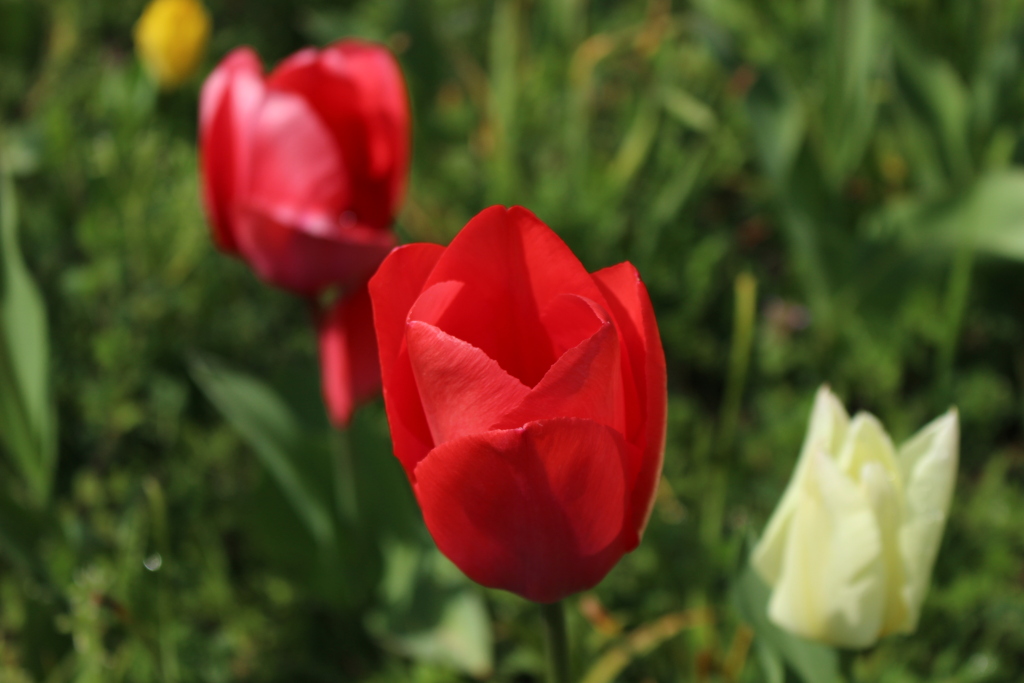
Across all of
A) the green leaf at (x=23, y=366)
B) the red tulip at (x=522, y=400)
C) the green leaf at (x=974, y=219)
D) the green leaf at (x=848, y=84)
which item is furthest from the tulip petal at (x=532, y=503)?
the green leaf at (x=848, y=84)

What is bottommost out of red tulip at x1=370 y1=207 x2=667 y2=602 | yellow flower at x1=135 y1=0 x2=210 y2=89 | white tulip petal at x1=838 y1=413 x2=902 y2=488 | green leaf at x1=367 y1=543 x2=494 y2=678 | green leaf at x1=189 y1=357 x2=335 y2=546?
green leaf at x1=367 y1=543 x2=494 y2=678

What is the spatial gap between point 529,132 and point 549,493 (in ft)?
4.36

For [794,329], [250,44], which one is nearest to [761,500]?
[794,329]

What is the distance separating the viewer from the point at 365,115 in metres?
0.86

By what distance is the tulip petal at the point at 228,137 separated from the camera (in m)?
0.82

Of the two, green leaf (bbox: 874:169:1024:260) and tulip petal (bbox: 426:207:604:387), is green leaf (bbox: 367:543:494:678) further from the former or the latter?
green leaf (bbox: 874:169:1024:260)

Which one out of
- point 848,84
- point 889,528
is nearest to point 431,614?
point 889,528

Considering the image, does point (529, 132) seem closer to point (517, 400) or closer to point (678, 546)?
point (678, 546)

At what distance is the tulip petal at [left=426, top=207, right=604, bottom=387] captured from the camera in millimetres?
479

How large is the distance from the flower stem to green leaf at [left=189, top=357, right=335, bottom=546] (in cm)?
48

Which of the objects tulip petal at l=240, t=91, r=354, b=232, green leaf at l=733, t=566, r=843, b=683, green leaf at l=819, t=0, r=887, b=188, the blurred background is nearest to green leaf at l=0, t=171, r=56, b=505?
the blurred background

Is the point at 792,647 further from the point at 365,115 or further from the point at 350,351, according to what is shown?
the point at 365,115

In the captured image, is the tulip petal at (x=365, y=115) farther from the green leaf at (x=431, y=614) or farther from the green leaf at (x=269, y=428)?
the green leaf at (x=431, y=614)

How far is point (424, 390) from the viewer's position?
47 centimetres
